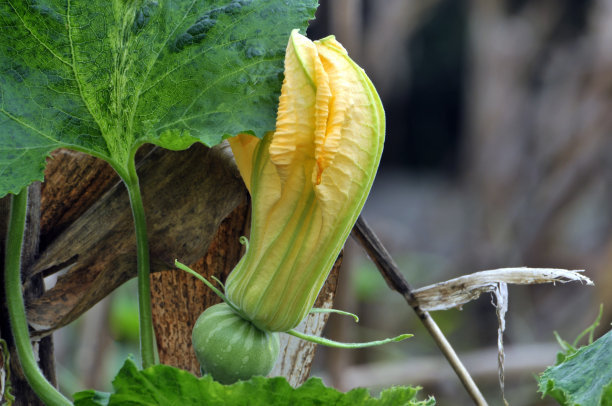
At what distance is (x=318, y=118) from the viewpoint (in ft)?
1.55

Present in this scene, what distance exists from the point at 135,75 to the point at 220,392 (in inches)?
8.9

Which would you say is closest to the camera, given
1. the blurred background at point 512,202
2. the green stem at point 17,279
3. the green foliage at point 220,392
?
the green foliage at point 220,392

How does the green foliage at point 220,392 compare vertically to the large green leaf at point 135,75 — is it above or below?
below

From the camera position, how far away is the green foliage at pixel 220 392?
46 centimetres

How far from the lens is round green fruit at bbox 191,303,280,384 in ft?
1.69

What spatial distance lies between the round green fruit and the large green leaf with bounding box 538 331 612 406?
201 millimetres

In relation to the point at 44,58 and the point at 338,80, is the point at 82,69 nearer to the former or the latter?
the point at 44,58

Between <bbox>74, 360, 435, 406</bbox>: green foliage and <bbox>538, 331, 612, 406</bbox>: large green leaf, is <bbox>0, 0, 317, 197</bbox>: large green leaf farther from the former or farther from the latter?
<bbox>538, 331, 612, 406</bbox>: large green leaf

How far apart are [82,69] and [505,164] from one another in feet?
13.8

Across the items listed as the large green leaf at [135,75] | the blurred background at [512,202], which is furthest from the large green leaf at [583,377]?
the blurred background at [512,202]

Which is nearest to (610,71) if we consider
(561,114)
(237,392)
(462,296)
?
(561,114)

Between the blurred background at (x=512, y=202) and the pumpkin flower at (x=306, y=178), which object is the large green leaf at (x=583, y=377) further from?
the blurred background at (x=512, y=202)

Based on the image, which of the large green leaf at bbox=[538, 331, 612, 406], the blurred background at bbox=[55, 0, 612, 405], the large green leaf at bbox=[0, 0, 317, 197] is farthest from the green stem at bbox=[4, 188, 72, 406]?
the blurred background at bbox=[55, 0, 612, 405]

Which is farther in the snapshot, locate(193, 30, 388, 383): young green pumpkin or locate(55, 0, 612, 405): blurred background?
locate(55, 0, 612, 405): blurred background
